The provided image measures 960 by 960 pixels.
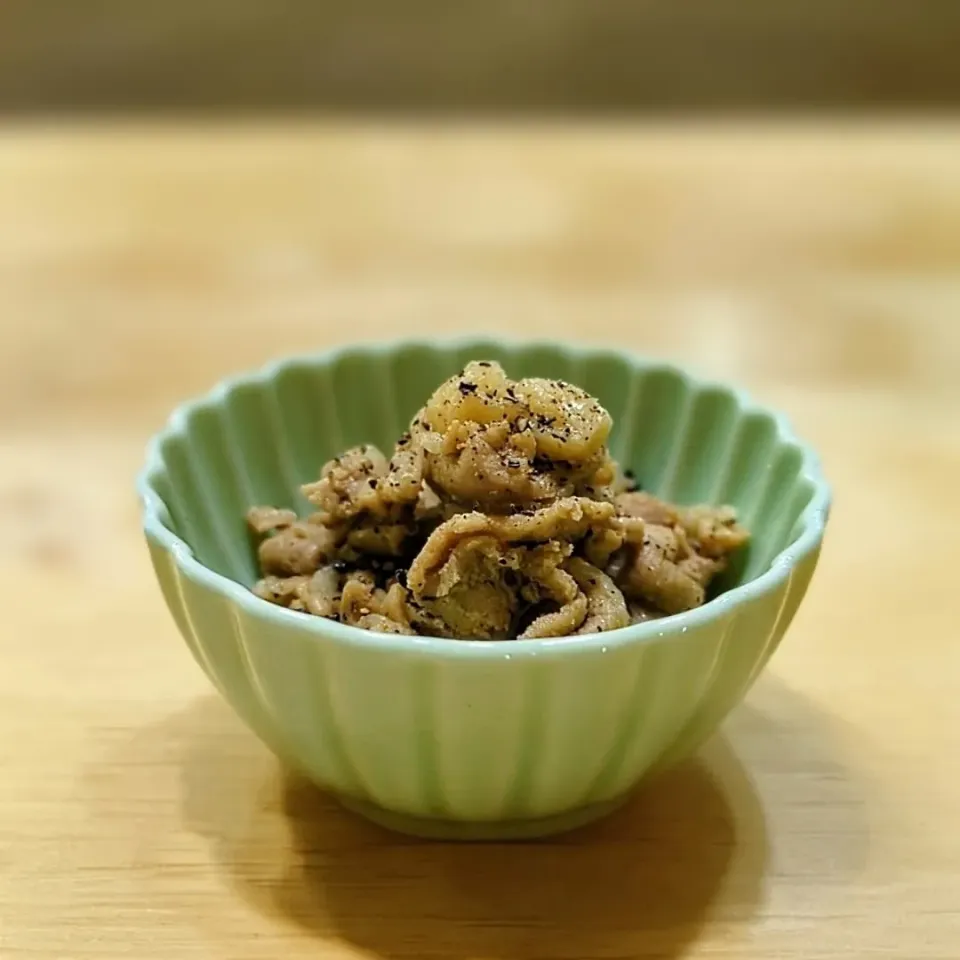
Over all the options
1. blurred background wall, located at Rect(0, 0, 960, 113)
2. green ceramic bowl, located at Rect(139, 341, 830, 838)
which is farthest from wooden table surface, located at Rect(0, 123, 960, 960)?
blurred background wall, located at Rect(0, 0, 960, 113)

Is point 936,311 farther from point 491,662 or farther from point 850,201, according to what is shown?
point 491,662

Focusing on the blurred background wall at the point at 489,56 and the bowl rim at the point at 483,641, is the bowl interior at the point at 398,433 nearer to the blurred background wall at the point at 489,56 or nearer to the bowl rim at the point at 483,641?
the bowl rim at the point at 483,641

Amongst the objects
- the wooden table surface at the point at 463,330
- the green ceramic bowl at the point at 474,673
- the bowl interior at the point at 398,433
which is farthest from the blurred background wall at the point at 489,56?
the green ceramic bowl at the point at 474,673

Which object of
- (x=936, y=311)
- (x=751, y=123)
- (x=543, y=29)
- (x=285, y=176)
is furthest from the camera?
(x=543, y=29)

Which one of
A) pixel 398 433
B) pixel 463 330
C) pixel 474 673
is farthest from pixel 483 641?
pixel 463 330

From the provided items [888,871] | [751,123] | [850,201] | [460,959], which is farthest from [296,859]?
[751,123]

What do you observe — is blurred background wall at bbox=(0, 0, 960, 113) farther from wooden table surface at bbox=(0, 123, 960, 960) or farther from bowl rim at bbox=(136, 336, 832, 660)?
bowl rim at bbox=(136, 336, 832, 660)
